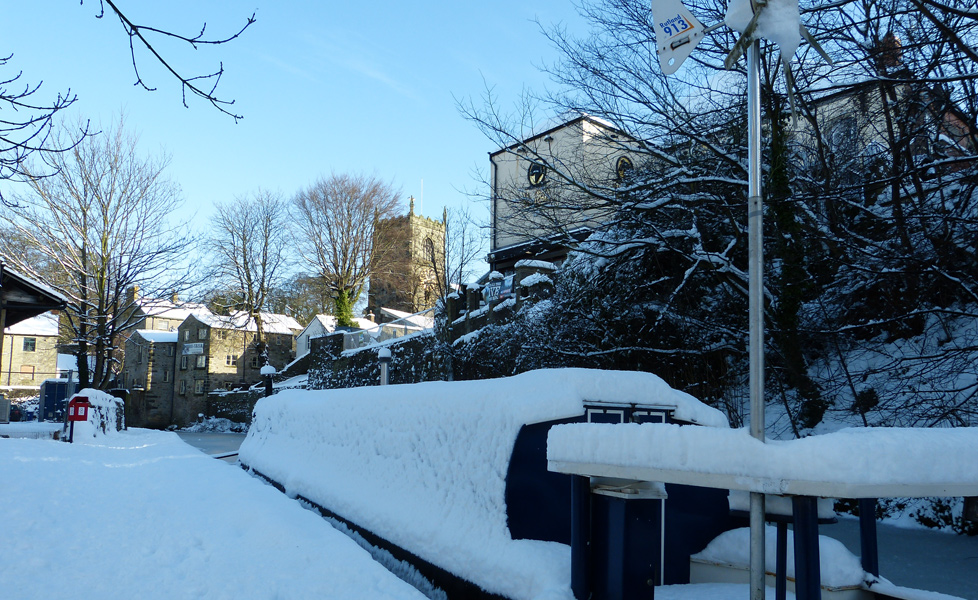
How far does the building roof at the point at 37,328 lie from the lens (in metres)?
56.8

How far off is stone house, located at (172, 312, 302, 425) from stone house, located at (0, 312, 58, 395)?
1559 cm

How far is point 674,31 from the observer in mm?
3408

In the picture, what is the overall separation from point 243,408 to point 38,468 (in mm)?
32931

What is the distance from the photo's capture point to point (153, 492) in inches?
321

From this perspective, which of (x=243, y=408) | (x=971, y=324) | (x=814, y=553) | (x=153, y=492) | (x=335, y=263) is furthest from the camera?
(x=335, y=263)

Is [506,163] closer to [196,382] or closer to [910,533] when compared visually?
[910,533]

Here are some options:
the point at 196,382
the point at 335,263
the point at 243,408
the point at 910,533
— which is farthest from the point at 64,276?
the point at 910,533

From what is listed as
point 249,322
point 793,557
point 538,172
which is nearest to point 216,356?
point 249,322

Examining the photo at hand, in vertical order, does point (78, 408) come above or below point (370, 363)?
below

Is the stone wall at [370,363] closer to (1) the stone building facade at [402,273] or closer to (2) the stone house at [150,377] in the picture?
(1) the stone building facade at [402,273]

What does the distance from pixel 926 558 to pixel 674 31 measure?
610 centimetres

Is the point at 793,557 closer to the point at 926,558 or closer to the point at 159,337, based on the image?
the point at 926,558

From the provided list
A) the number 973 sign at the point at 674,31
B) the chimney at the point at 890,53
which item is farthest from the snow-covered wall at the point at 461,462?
the chimney at the point at 890,53

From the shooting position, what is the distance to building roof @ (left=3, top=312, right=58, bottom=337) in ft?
186
